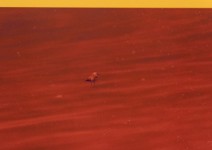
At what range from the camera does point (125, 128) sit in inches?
104

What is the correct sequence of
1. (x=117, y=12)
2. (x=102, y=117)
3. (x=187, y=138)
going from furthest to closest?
(x=117, y=12) < (x=102, y=117) < (x=187, y=138)

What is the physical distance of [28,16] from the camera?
3424 mm

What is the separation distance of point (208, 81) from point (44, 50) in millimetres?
1231

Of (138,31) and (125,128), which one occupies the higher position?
(138,31)

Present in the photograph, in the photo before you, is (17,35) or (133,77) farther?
(17,35)

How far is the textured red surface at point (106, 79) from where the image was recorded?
259 centimetres

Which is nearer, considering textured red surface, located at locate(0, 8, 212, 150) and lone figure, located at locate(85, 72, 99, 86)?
textured red surface, located at locate(0, 8, 212, 150)

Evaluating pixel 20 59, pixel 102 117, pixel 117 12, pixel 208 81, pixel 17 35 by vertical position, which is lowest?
pixel 102 117

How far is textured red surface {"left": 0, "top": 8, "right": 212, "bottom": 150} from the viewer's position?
259 centimetres

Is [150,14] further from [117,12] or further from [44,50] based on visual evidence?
[44,50]

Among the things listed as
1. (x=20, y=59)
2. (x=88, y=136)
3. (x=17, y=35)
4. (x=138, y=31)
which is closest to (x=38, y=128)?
(x=88, y=136)

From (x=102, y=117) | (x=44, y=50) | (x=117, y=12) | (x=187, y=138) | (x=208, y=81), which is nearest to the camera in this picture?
(x=187, y=138)

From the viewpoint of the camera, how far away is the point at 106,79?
3.08 m

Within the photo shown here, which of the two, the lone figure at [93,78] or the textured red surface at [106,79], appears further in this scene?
the lone figure at [93,78]
